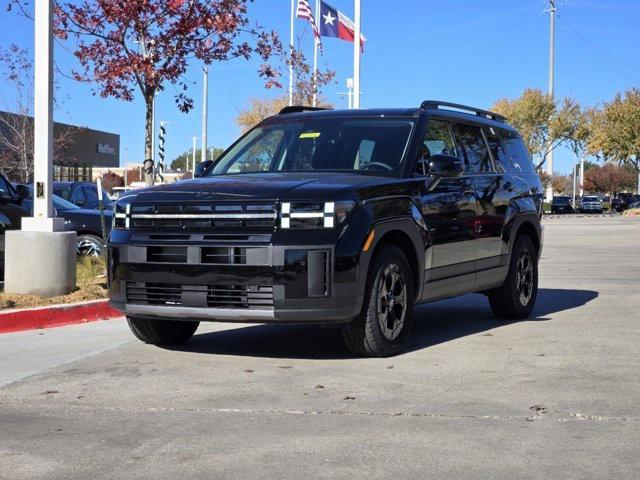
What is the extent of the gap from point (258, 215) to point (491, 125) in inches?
154

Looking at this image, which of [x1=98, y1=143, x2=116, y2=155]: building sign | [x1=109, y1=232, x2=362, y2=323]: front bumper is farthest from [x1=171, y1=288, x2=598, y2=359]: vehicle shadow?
[x1=98, y1=143, x2=116, y2=155]: building sign

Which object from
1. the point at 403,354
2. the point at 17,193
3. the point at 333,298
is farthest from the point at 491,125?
the point at 17,193

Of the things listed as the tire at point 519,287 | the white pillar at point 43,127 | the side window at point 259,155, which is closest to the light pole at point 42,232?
the white pillar at point 43,127

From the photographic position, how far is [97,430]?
5125 mm

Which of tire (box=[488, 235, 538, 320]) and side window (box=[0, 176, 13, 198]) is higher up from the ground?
side window (box=[0, 176, 13, 198])

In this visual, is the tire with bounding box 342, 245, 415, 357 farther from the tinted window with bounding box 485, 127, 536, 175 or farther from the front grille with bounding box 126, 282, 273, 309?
the tinted window with bounding box 485, 127, 536, 175

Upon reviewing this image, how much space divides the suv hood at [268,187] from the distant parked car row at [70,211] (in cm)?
535

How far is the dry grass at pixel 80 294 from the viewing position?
9359mm

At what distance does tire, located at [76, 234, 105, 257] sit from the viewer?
14258 mm

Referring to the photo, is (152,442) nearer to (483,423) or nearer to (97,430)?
(97,430)

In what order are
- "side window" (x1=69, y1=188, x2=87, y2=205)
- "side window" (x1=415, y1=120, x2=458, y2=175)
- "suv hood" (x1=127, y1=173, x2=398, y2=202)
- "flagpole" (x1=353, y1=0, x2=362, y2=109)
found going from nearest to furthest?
"suv hood" (x1=127, y1=173, x2=398, y2=202)
"side window" (x1=415, y1=120, x2=458, y2=175)
"side window" (x1=69, y1=188, x2=87, y2=205)
"flagpole" (x1=353, y1=0, x2=362, y2=109)

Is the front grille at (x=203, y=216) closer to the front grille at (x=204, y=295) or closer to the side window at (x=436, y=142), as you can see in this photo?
the front grille at (x=204, y=295)

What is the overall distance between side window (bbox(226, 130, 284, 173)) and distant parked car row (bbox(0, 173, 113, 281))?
4.64 m

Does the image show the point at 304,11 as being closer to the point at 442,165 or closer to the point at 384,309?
the point at 442,165
